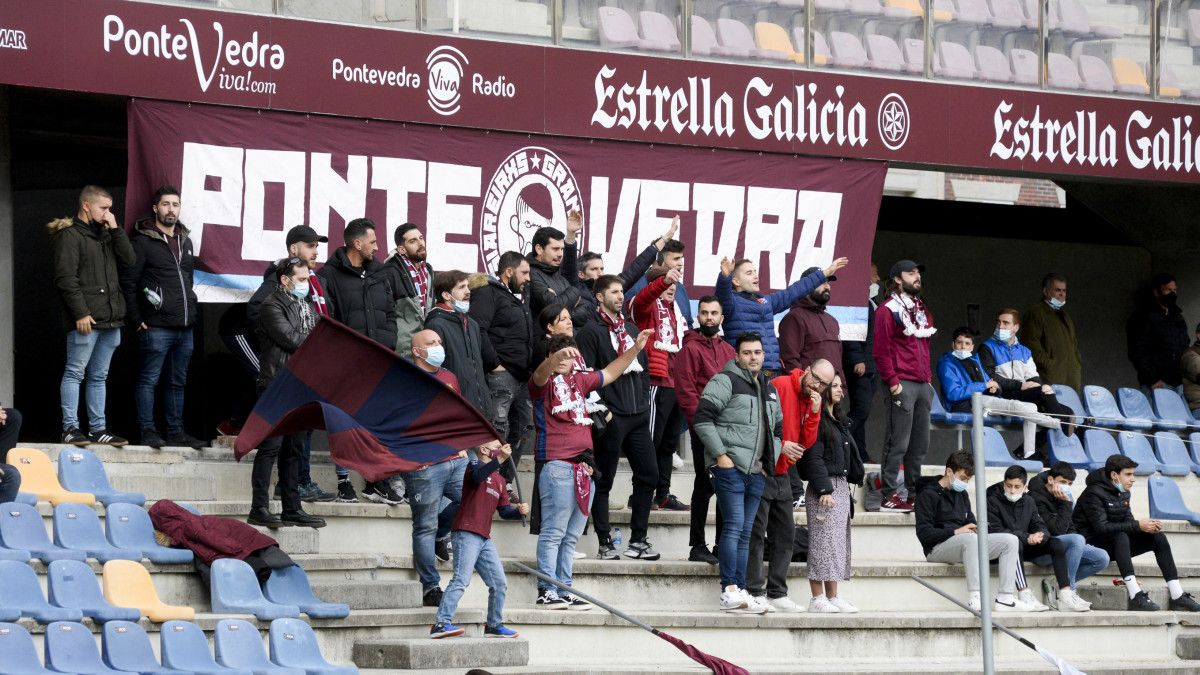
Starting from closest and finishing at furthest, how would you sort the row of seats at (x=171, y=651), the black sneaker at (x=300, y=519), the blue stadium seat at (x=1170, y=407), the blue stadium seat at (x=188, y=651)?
the row of seats at (x=171, y=651) < the blue stadium seat at (x=188, y=651) < the black sneaker at (x=300, y=519) < the blue stadium seat at (x=1170, y=407)

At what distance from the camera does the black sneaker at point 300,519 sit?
1185cm

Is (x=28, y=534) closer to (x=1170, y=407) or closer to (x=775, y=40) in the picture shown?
A: (x=775, y=40)

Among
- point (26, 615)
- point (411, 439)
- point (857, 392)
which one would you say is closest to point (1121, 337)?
point (857, 392)

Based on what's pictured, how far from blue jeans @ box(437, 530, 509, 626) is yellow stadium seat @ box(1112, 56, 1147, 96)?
850cm

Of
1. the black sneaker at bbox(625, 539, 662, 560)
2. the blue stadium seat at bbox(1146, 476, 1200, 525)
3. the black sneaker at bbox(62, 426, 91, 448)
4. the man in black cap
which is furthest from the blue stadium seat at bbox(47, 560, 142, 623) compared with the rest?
the blue stadium seat at bbox(1146, 476, 1200, 525)

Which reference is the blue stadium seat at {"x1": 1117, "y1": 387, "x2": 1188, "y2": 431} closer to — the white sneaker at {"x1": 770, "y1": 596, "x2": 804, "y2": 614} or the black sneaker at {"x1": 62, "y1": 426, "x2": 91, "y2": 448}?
the white sneaker at {"x1": 770, "y1": 596, "x2": 804, "y2": 614}

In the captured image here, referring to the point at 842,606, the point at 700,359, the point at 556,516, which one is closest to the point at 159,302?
the point at 556,516

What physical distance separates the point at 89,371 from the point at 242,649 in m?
3.16

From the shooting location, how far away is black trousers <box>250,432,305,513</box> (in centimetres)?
1171

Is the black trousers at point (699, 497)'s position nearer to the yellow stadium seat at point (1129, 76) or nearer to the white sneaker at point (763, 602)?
the white sneaker at point (763, 602)

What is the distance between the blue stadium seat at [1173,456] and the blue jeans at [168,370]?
8.68 meters

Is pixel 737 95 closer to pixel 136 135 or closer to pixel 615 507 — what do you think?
pixel 615 507

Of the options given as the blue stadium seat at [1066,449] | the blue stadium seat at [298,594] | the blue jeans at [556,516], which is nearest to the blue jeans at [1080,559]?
the blue stadium seat at [1066,449]

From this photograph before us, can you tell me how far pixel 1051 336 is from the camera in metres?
17.2
